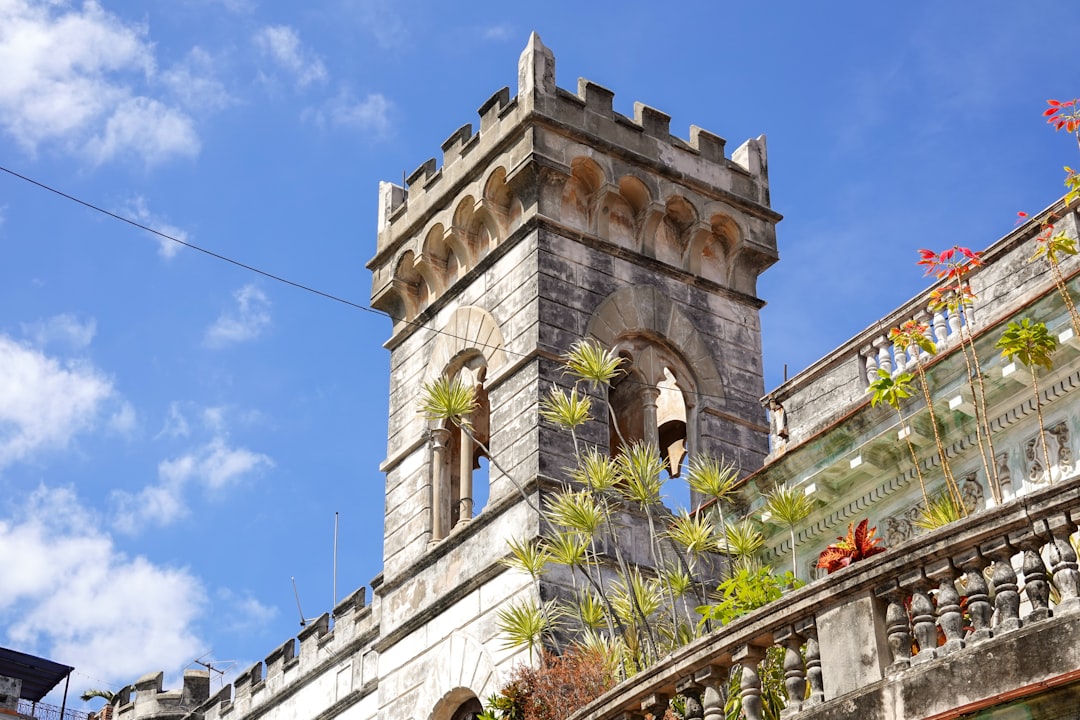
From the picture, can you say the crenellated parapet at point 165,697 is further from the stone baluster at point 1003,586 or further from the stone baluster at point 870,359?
the stone baluster at point 1003,586

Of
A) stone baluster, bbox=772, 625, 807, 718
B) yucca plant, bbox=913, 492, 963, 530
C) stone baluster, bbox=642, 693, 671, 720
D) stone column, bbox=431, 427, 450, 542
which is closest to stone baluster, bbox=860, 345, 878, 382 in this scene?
yucca plant, bbox=913, 492, 963, 530

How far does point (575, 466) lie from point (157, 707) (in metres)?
13.8

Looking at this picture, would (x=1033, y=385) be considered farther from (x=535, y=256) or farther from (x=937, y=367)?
(x=535, y=256)

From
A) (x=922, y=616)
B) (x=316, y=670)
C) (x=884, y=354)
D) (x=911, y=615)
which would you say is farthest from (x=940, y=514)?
(x=316, y=670)

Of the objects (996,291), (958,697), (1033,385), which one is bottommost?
(958,697)

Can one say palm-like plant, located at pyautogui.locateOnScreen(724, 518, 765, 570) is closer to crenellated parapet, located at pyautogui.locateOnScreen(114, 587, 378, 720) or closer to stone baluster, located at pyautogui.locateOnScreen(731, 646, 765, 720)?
stone baluster, located at pyautogui.locateOnScreen(731, 646, 765, 720)

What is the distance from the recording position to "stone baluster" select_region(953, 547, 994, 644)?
9.34 meters

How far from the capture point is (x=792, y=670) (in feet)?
34.1

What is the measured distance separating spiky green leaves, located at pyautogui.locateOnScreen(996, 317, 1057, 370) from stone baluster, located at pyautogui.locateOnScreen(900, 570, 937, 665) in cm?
311

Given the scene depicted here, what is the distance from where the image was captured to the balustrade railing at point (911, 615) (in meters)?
9.19

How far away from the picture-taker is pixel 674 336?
22.1 metres

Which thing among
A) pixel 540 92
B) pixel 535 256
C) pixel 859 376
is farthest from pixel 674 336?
pixel 859 376

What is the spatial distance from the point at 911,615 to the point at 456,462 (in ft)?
42.8

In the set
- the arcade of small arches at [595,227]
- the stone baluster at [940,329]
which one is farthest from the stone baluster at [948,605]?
the arcade of small arches at [595,227]
